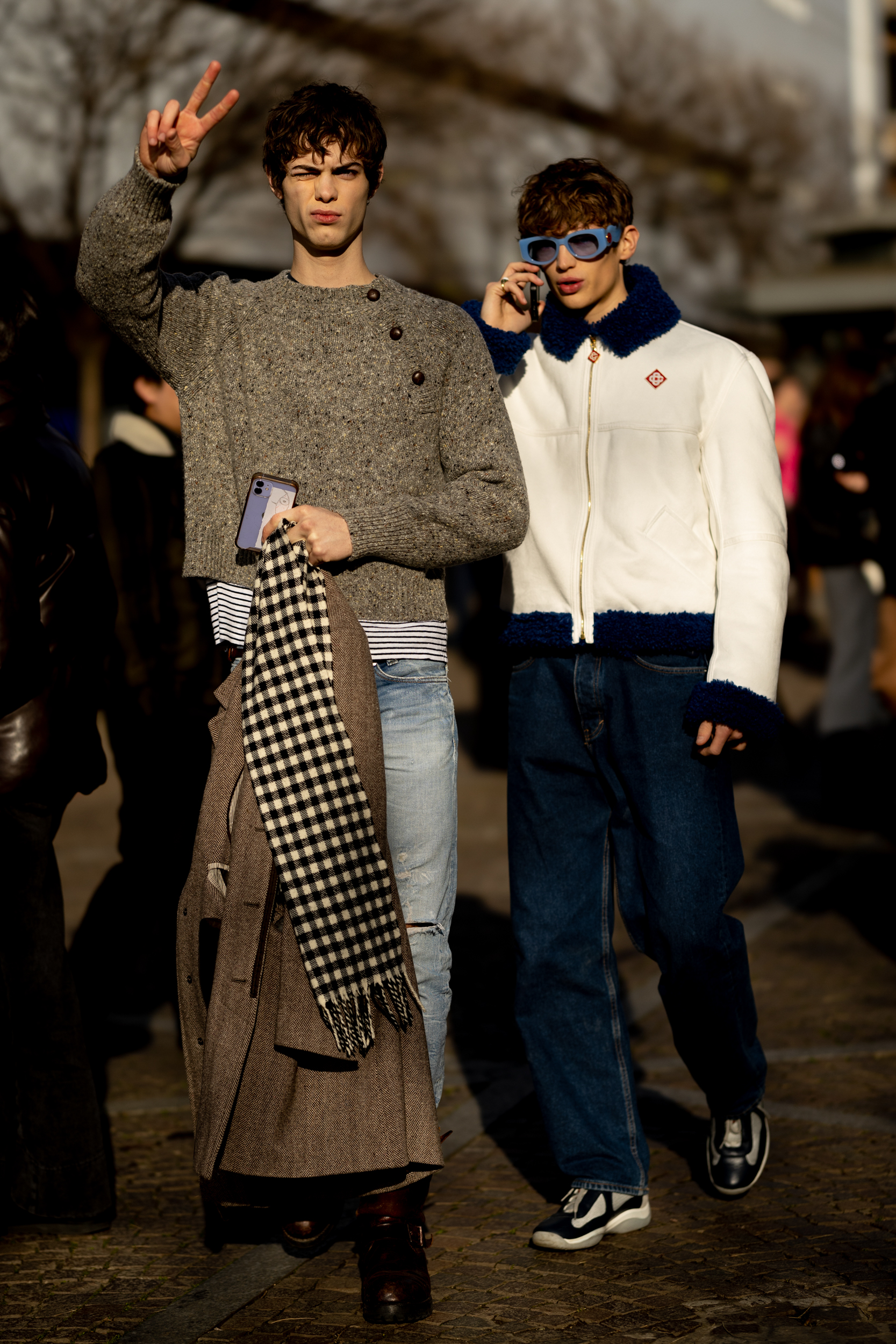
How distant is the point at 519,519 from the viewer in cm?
335

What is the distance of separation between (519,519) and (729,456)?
0.47 m

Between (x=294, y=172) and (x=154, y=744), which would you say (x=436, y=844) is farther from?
(x=154, y=744)

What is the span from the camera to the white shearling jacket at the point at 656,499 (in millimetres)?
3467

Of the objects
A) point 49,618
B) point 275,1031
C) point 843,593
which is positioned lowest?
point 275,1031

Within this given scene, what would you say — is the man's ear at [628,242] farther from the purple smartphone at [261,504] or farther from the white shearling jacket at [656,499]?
the purple smartphone at [261,504]

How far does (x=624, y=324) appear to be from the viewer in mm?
3602

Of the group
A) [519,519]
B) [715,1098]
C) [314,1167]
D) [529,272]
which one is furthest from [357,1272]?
[529,272]

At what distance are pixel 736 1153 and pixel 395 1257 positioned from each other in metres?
0.89

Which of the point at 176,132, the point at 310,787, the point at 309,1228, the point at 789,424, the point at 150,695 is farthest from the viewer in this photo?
the point at 789,424

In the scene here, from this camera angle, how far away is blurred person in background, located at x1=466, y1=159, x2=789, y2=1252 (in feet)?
11.5

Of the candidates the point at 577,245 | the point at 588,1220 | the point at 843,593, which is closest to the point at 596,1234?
the point at 588,1220

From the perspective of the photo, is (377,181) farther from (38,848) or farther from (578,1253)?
(578,1253)

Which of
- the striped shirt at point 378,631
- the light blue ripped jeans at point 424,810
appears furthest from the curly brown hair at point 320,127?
the light blue ripped jeans at point 424,810

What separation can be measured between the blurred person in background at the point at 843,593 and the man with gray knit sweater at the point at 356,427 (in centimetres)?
468
